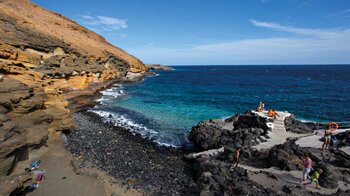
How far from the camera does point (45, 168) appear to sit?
1574cm

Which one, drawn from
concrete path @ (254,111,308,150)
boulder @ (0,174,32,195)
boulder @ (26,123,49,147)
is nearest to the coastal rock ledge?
concrete path @ (254,111,308,150)

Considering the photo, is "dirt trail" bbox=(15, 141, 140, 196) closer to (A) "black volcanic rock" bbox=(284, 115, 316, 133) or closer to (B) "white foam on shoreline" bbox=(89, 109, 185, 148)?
(B) "white foam on shoreline" bbox=(89, 109, 185, 148)

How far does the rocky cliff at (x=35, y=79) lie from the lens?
15.1 metres

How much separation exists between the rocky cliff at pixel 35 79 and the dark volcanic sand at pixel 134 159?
2.87 m

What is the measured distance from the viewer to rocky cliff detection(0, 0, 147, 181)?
15099 mm

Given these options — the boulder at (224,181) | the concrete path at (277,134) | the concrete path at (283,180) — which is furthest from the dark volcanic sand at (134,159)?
the concrete path at (277,134)

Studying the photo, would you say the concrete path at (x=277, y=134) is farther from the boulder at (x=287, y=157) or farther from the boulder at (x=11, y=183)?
the boulder at (x=11, y=183)

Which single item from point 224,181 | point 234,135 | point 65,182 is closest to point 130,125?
point 234,135

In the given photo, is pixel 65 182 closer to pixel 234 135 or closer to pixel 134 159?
pixel 134 159

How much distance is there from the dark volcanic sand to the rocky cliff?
2.87m

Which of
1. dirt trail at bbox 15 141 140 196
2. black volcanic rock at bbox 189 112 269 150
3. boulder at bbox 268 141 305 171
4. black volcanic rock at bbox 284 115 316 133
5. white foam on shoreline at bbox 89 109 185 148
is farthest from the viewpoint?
white foam on shoreline at bbox 89 109 185 148

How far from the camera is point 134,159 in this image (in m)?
19.6

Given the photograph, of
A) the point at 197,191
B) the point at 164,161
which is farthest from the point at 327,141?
the point at 164,161

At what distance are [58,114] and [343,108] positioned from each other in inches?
1706
